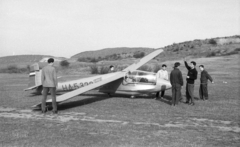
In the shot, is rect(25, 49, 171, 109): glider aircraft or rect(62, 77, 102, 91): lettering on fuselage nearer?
rect(25, 49, 171, 109): glider aircraft

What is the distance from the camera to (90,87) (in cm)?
1045

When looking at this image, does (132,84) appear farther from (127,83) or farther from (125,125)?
(125,125)

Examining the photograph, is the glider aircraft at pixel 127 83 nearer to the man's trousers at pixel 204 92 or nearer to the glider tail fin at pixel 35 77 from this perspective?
the glider tail fin at pixel 35 77

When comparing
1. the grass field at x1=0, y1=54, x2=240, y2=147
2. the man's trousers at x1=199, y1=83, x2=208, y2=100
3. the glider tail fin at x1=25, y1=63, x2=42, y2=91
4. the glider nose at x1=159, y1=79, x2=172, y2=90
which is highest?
the glider tail fin at x1=25, y1=63, x2=42, y2=91

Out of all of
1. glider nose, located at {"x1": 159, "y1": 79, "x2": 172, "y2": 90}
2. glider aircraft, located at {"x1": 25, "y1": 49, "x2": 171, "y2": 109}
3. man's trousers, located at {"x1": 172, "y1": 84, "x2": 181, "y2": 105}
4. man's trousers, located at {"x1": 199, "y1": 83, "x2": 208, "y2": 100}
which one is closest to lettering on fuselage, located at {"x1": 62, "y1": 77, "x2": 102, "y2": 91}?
glider aircraft, located at {"x1": 25, "y1": 49, "x2": 171, "y2": 109}

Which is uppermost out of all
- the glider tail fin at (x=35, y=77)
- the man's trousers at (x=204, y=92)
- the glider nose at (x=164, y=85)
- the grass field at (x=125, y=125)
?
the glider tail fin at (x=35, y=77)

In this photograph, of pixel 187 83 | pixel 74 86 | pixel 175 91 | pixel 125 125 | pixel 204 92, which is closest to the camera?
pixel 125 125

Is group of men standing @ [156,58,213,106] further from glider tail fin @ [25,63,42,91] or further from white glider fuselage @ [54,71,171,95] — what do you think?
glider tail fin @ [25,63,42,91]

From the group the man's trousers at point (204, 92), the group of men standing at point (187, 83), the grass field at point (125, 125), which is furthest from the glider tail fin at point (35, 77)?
the man's trousers at point (204, 92)

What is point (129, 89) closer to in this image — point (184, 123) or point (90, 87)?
point (90, 87)

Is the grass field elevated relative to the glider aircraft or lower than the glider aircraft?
lower

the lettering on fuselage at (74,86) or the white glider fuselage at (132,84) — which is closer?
the white glider fuselage at (132,84)

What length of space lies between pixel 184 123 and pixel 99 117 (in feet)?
10.7

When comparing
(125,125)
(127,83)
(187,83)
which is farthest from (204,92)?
(125,125)
